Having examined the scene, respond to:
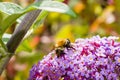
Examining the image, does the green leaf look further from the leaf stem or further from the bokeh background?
the bokeh background

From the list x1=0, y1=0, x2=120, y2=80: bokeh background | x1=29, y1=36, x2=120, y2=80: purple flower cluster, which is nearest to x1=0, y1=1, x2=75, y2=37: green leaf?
x1=29, y1=36, x2=120, y2=80: purple flower cluster

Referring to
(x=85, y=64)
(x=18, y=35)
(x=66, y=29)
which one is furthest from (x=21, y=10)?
(x=66, y=29)

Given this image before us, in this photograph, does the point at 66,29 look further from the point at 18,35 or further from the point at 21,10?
the point at 21,10

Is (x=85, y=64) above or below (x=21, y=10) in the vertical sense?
below

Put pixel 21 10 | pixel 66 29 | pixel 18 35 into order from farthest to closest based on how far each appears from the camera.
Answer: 1. pixel 66 29
2. pixel 18 35
3. pixel 21 10

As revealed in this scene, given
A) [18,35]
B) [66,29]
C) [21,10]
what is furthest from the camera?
[66,29]

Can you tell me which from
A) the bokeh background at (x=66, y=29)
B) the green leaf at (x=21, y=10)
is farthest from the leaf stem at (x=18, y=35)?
the bokeh background at (x=66, y=29)

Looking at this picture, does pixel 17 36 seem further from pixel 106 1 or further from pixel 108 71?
pixel 106 1
